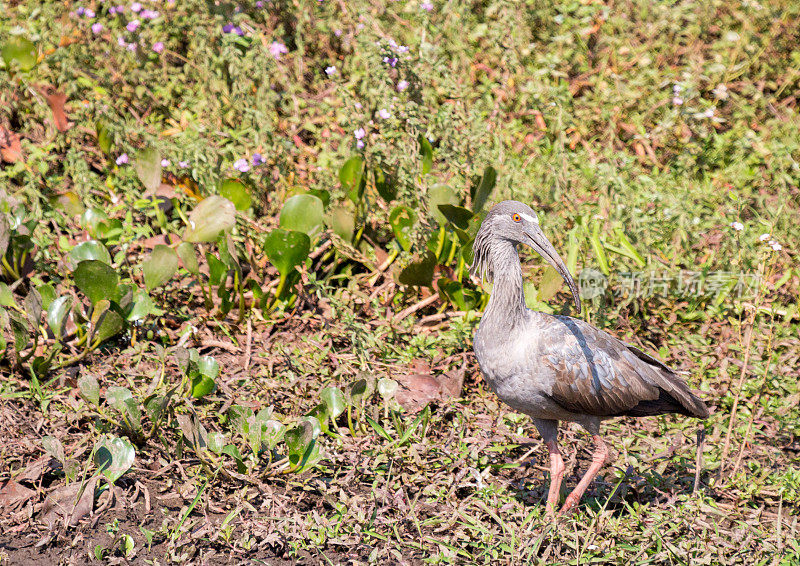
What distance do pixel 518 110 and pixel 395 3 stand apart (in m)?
1.53

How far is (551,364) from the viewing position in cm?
372

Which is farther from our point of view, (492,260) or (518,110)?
(518,110)

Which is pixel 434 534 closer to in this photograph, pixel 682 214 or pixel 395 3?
pixel 682 214

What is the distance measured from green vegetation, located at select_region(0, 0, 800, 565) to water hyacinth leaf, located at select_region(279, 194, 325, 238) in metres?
0.02

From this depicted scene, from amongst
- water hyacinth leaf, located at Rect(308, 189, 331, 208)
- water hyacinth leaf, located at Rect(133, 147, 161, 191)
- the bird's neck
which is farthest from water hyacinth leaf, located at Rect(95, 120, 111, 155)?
the bird's neck

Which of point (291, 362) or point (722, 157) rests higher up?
point (722, 157)

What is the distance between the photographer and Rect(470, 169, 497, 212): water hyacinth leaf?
475 centimetres

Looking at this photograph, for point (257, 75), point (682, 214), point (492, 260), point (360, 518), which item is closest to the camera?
point (360, 518)

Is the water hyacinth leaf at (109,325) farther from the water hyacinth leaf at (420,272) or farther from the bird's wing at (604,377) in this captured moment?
the bird's wing at (604,377)

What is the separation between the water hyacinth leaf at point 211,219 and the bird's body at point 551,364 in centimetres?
163

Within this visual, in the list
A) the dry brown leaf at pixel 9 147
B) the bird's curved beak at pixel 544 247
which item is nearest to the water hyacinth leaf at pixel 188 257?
the dry brown leaf at pixel 9 147

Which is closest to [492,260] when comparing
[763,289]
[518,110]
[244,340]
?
[763,289]

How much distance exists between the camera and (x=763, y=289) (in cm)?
389

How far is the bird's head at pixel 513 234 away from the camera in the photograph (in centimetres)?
375
